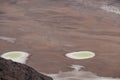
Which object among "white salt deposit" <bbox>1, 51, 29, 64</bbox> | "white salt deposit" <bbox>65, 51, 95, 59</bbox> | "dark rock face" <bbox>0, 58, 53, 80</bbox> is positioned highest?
"dark rock face" <bbox>0, 58, 53, 80</bbox>

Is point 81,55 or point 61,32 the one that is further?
point 61,32

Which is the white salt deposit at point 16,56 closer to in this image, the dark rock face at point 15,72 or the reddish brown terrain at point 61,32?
the reddish brown terrain at point 61,32

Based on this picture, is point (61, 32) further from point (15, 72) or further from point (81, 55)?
point (15, 72)

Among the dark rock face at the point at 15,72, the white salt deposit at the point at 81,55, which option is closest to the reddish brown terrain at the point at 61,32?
the white salt deposit at the point at 81,55

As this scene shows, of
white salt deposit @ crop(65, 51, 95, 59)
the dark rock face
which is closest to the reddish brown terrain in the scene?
white salt deposit @ crop(65, 51, 95, 59)

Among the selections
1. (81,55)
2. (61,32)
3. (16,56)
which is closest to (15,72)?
(16,56)

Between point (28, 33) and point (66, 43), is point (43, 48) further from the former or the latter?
point (28, 33)

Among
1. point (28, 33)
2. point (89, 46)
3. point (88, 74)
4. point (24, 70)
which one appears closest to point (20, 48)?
point (28, 33)

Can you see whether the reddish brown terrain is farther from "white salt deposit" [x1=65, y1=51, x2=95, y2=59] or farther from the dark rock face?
the dark rock face
